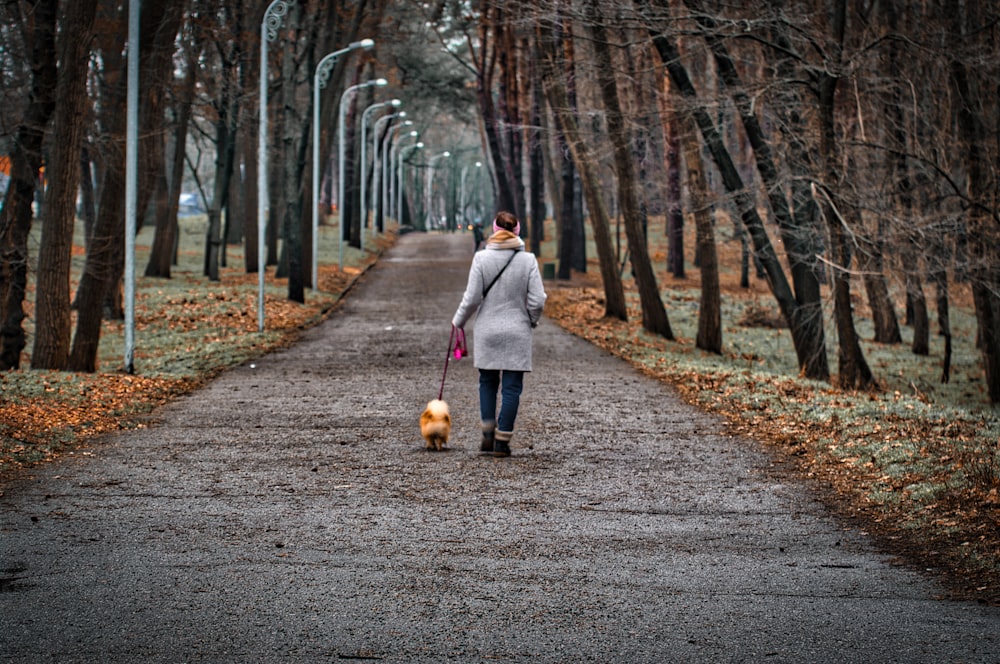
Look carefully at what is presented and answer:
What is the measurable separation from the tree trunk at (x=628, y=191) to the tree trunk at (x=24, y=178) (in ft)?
26.2

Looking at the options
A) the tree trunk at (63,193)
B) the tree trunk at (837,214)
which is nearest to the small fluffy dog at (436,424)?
the tree trunk at (63,193)

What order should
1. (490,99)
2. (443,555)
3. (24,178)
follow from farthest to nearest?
(490,99), (24,178), (443,555)

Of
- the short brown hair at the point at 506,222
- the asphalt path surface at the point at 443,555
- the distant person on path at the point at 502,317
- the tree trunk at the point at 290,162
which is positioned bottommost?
the asphalt path surface at the point at 443,555

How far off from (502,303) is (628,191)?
537 inches

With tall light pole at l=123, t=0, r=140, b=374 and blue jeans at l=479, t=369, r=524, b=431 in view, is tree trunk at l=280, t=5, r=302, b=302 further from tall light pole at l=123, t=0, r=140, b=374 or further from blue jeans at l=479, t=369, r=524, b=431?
blue jeans at l=479, t=369, r=524, b=431

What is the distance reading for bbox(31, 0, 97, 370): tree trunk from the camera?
1499 cm

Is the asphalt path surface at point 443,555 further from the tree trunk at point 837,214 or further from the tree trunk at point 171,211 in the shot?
the tree trunk at point 171,211

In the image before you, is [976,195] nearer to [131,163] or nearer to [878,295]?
[878,295]

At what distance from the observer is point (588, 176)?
24828 millimetres

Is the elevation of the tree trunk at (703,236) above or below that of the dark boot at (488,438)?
above

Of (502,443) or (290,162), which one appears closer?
(502,443)

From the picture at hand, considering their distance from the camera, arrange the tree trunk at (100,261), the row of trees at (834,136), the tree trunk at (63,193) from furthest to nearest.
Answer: the row of trees at (834,136) → the tree trunk at (100,261) → the tree trunk at (63,193)

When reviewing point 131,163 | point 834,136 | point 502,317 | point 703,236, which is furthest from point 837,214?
point 131,163

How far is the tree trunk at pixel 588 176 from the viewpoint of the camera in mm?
23969
